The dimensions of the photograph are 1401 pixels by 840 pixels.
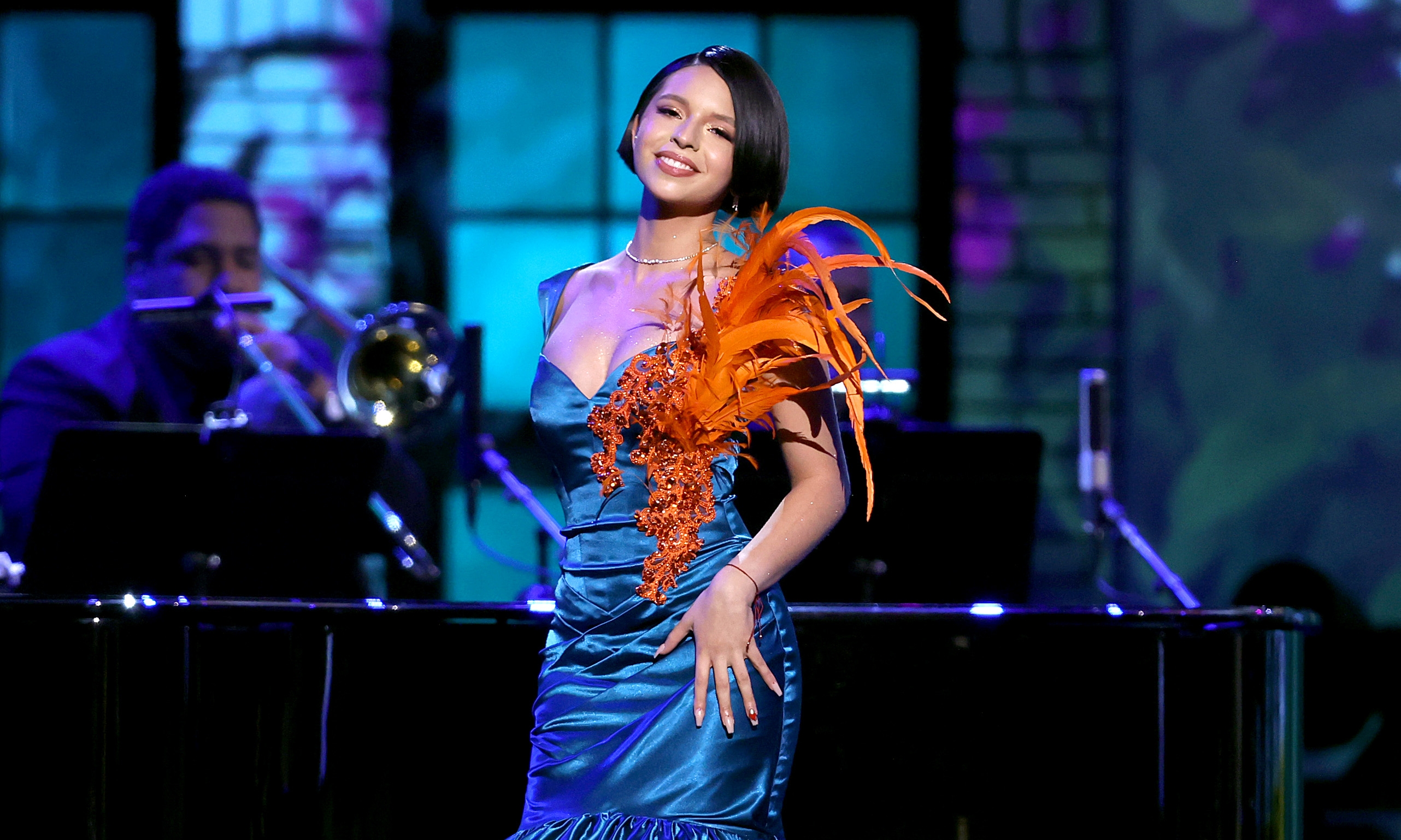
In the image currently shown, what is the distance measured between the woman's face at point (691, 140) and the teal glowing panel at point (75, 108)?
11.6 feet

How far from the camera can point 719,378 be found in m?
1.78

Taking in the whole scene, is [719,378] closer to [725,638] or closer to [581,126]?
[725,638]

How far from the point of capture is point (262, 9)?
4.88 meters

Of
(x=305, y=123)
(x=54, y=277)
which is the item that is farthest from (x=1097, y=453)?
(x=54, y=277)

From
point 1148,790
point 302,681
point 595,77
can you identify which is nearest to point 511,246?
point 595,77

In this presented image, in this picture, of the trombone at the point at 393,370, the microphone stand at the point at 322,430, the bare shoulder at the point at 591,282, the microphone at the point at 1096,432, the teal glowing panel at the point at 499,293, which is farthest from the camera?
the teal glowing panel at the point at 499,293

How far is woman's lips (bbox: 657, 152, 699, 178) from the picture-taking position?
1888 mm

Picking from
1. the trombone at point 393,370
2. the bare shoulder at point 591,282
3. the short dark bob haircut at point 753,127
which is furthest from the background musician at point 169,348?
the short dark bob haircut at point 753,127

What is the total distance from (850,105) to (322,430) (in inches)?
95.2

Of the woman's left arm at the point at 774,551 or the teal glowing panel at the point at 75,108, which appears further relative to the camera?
the teal glowing panel at the point at 75,108

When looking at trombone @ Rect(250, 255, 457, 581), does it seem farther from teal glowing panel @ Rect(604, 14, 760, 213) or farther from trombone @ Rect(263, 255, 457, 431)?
teal glowing panel @ Rect(604, 14, 760, 213)

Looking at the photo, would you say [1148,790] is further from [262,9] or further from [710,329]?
[262,9]

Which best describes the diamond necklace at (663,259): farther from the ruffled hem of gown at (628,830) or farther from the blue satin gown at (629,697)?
the ruffled hem of gown at (628,830)

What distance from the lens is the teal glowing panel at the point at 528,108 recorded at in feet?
16.2
